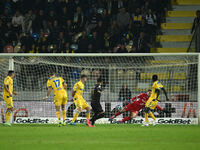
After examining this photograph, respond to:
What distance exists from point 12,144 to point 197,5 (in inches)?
625

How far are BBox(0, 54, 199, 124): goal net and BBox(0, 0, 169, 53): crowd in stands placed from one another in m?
1.55

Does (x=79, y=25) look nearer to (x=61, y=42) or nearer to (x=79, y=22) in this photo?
(x=79, y=22)

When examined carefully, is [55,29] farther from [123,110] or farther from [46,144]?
[46,144]

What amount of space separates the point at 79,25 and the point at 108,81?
443 centimetres

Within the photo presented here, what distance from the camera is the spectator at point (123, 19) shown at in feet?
63.2

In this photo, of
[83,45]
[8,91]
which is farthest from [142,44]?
[8,91]

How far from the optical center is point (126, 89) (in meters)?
16.0

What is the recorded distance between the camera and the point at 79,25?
19.5m

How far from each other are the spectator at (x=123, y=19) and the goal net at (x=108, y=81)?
274cm

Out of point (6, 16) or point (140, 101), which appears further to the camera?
point (6, 16)

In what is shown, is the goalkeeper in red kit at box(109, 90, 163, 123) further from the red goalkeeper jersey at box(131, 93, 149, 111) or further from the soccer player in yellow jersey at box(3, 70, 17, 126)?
the soccer player in yellow jersey at box(3, 70, 17, 126)

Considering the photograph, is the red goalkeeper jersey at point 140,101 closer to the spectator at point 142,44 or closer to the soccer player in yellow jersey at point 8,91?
the spectator at point 142,44

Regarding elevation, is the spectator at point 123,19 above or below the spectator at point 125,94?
above

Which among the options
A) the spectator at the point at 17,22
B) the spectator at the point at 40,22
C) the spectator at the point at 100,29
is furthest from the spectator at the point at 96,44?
the spectator at the point at 17,22
